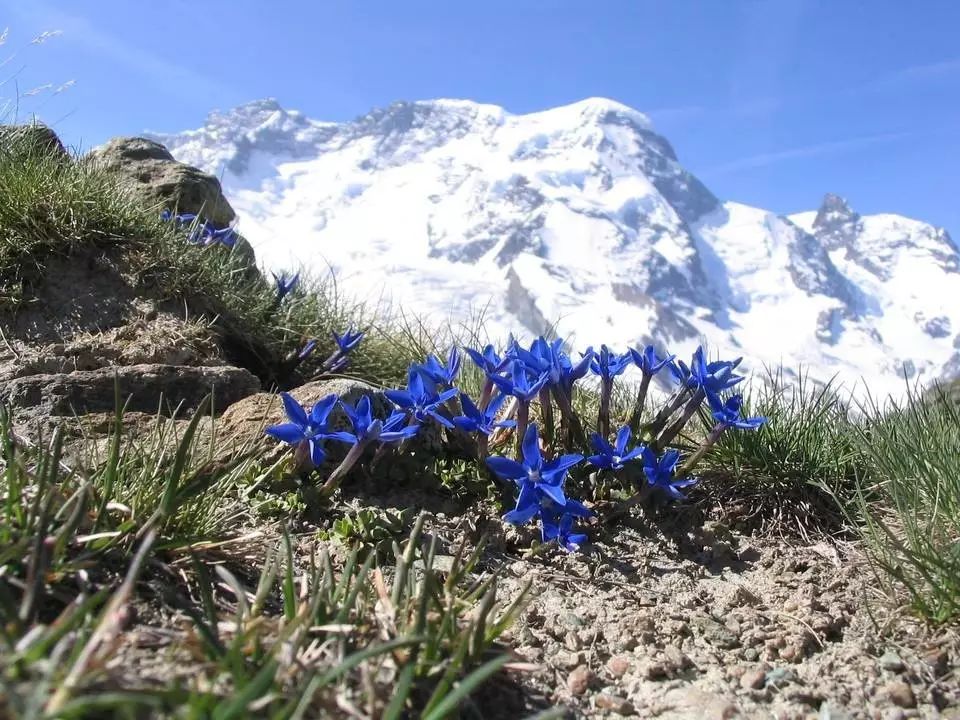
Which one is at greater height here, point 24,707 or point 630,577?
point 630,577

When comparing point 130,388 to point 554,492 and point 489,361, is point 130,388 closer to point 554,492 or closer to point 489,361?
point 489,361

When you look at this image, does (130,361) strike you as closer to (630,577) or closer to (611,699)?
(630,577)

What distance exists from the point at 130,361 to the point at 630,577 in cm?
253

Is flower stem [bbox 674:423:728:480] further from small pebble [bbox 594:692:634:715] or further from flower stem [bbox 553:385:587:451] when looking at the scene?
small pebble [bbox 594:692:634:715]

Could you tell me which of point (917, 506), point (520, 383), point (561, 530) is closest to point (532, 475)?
point (561, 530)

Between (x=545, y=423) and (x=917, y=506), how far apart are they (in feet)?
4.40

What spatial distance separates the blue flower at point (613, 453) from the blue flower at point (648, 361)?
422 millimetres

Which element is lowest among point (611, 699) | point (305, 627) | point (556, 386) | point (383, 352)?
point (611, 699)


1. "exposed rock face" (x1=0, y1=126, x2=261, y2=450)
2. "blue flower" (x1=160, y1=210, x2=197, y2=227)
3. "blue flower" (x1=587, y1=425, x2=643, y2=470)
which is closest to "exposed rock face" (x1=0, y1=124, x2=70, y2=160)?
"blue flower" (x1=160, y1=210, x2=197, y2=227)

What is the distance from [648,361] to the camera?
3.04m

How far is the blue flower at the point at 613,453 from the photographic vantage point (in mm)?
2590

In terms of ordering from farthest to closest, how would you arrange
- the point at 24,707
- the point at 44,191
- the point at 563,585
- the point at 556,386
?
the point at 44,191 < the point at 556,386 < the point at 563,585 < the point at 24,707

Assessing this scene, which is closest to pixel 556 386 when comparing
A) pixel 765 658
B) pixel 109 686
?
pixel 765 658

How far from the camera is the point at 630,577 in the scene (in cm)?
251
